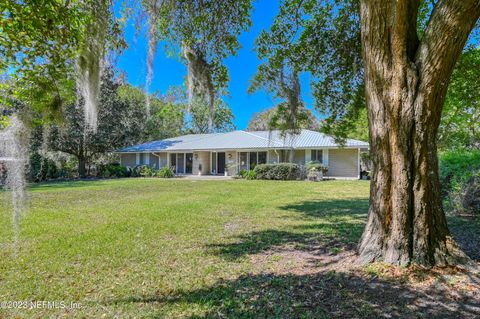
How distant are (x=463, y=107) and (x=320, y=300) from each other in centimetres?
1387

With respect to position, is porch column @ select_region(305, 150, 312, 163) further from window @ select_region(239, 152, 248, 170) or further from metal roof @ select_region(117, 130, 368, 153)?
window @ select_region(239, 152, 248, 170)

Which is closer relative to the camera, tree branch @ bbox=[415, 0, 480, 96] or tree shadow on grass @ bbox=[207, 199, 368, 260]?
tree branch @ bbox=[415, 0, 480, 96]

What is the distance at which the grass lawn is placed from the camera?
302 centimetres

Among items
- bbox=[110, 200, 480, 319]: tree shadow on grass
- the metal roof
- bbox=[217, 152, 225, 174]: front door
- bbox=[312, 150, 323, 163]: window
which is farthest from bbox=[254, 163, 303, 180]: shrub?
bbox=[110, 200, 480, 319]: tree shadow on grass

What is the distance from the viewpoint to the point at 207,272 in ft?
13.3

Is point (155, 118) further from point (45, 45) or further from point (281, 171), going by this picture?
point (45, 45)

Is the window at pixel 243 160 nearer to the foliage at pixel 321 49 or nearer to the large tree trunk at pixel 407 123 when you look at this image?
the foliage at pixel 321 49

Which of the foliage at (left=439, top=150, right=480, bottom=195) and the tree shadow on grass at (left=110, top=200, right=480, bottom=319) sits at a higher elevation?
the foliage at (left=439, top=150, right=480, bottom=195)

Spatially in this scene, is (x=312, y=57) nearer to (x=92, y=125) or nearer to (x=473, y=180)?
(x=473, y=180)

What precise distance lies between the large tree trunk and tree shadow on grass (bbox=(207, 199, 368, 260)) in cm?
134

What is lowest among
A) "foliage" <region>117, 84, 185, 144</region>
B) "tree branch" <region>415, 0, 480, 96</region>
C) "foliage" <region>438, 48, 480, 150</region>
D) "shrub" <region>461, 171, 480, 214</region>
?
"shrub" <region>461, 171, 480, 214</region>

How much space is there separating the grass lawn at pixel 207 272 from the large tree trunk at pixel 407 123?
1.25 feet

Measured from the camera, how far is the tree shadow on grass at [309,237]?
5.03 m

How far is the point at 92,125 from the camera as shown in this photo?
15.0 ft
